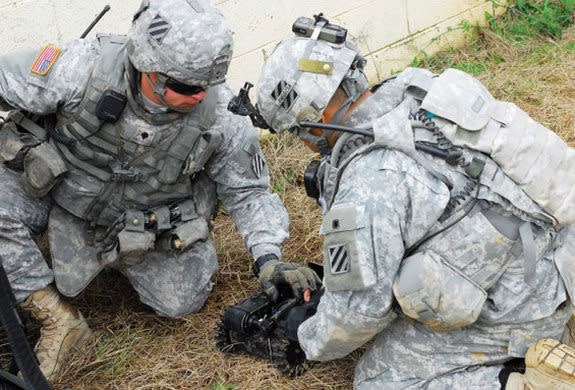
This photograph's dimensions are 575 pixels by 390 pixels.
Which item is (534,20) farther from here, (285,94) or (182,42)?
(285,94)

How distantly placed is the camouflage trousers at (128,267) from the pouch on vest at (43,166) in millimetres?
180

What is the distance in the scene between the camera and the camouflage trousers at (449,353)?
3551 mm

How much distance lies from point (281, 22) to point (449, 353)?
322 centimetres

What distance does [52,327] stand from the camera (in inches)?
169

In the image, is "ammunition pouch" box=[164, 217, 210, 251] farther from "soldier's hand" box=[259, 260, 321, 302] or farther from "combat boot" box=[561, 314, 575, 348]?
"combat boot" box=[561, 314, 575, 348]

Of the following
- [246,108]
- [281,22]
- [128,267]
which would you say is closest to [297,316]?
[246,108]

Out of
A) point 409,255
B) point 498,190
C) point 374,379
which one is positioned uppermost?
point 498,190

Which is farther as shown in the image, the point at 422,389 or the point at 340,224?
the point at 422,389

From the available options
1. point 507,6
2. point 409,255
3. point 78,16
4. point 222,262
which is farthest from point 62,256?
point 507,6

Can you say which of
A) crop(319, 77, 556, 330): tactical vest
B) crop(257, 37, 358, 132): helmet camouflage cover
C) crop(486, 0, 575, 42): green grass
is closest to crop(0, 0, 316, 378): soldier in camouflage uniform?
crop(257, 37, 358, 132): helmet camouflage cover

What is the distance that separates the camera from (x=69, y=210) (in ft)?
14.5

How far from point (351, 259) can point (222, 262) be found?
6.60 feet

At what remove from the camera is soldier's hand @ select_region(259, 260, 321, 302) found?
4133 mm

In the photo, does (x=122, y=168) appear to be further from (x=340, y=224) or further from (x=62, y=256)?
(x=340, y=224)
